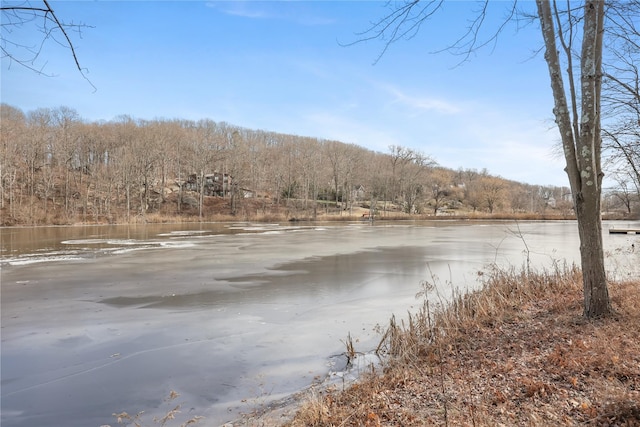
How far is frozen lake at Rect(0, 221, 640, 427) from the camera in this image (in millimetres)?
4434

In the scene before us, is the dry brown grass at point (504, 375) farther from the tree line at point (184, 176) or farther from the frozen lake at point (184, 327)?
the tree line at point (184, 176)

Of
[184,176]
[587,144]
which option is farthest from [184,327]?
[184,176]

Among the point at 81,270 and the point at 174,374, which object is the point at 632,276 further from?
the point at 81,270

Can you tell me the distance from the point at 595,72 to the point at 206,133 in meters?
76.8

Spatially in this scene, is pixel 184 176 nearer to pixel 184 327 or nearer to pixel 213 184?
pixel 213 184

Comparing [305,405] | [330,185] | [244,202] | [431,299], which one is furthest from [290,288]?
[330,185]

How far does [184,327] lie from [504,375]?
5.27m

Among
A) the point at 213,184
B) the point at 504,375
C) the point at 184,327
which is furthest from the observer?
the point at 213,184

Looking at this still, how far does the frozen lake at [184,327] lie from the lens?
175 inches

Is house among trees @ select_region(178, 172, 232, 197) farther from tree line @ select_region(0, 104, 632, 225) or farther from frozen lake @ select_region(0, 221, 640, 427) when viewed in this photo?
frozen lake @ select_region(0, 221, 640, 427)

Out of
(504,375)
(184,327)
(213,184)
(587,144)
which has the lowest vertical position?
(184,327)

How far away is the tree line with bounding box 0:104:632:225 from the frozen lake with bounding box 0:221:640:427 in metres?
36.4

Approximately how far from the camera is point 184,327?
22.6 feet

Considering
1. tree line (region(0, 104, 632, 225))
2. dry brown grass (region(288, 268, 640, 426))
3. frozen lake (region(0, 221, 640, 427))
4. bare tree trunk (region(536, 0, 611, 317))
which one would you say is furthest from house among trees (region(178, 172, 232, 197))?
bare tree trunk (region(536, 0, 611, 317))
